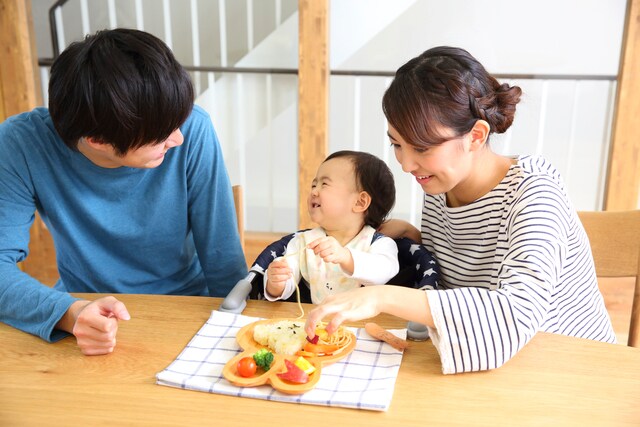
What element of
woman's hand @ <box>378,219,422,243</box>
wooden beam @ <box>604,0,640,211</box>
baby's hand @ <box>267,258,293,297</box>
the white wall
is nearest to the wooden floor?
the white wall

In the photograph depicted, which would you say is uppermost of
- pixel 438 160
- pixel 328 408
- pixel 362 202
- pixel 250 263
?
pixel 438 160

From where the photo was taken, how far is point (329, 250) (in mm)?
1225

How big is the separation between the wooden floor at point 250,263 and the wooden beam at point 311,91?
0.27 meters

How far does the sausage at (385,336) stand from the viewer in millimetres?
1052

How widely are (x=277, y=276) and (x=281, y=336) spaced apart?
0.21 metres

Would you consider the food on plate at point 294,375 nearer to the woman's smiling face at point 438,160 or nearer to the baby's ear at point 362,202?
the woman's smiling face at point 438,160

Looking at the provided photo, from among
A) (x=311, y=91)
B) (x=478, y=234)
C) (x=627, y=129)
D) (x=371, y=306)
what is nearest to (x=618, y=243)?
(x=478, y=234)

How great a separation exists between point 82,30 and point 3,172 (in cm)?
207

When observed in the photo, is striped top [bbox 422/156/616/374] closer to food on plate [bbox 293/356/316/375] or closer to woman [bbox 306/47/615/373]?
woman [bbox 306/47/615/373]

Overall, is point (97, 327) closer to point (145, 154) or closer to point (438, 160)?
point (145, 154)

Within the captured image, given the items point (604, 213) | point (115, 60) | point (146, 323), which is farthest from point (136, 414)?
point (604, 213)

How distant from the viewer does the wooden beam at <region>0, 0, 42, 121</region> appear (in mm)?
2949

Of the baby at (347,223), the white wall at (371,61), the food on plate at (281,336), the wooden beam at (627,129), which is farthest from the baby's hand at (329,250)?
the wooden beam at (627,129)

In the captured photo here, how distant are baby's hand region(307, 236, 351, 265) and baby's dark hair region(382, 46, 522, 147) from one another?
0.26m
